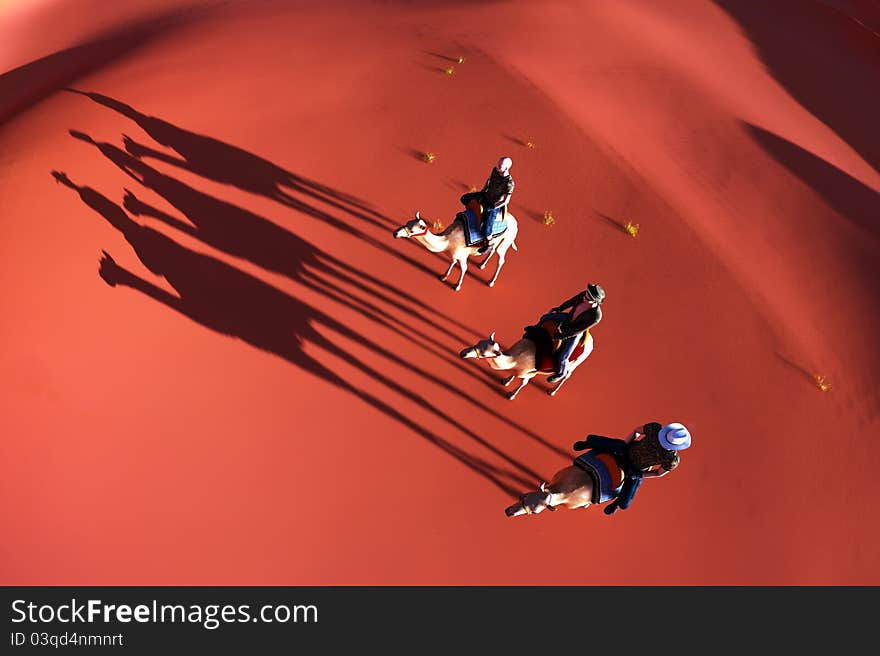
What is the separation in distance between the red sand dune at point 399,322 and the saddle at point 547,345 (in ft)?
3.21

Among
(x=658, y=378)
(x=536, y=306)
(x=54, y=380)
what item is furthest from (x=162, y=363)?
(x=658, y=378)

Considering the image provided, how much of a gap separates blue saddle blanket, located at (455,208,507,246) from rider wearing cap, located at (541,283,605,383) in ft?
4.39

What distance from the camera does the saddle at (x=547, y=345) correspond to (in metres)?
5.00

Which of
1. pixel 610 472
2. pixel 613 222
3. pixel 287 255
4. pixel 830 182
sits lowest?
pixel 610 472

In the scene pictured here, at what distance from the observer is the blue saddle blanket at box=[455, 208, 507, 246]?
5.68m

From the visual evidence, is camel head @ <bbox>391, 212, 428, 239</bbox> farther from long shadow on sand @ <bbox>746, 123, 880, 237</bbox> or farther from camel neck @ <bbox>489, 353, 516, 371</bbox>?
long shadow on sand @ <bbox>746, 123, 880, 237</bbox>

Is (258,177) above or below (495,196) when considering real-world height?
above

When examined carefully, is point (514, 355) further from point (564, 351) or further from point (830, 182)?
point (830, 182)

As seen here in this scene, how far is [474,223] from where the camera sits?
568 centimetres

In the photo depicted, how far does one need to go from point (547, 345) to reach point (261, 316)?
3.63 meters

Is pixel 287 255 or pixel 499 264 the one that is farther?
pixel 287 255

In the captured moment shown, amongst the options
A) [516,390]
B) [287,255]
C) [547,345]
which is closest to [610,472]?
[547,345]

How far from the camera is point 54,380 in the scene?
538 cm

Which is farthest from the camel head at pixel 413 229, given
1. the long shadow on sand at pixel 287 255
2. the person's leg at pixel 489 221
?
the long shadow on sand at pixel 287 255
